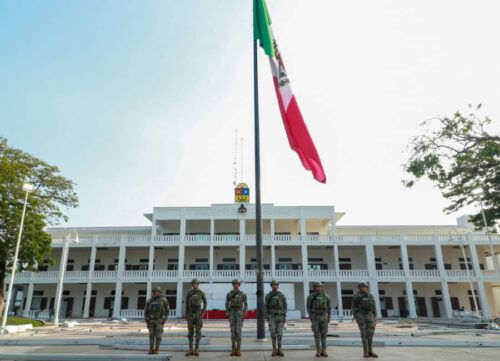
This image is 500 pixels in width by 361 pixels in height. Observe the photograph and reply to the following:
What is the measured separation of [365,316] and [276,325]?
1.75 m

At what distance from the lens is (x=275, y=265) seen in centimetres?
3178

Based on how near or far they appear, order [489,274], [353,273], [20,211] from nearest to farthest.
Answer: [20,211], [489,274], [353,273]

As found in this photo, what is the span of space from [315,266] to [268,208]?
6840 mm

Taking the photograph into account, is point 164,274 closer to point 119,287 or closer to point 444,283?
point 119,287

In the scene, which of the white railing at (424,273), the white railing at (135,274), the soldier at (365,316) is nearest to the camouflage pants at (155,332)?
the soldier at (365,316)

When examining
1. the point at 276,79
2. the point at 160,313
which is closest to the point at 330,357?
the point at 160,313

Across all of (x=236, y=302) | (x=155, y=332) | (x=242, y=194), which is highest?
(x=242, y=194)

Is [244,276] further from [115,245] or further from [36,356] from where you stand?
[36,356]

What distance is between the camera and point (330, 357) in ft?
21.3

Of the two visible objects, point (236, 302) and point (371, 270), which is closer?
point (236, 302)

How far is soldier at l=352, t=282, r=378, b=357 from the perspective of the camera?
Answer: 262 inches

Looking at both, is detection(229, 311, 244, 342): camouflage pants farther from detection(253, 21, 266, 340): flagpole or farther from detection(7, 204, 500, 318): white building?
detection(7, 204, 500, 318): white building

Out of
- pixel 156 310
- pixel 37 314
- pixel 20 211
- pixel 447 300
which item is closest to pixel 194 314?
pixel 156 310

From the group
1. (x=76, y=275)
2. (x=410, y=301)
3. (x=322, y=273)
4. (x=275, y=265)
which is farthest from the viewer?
(x=275, y=265)
